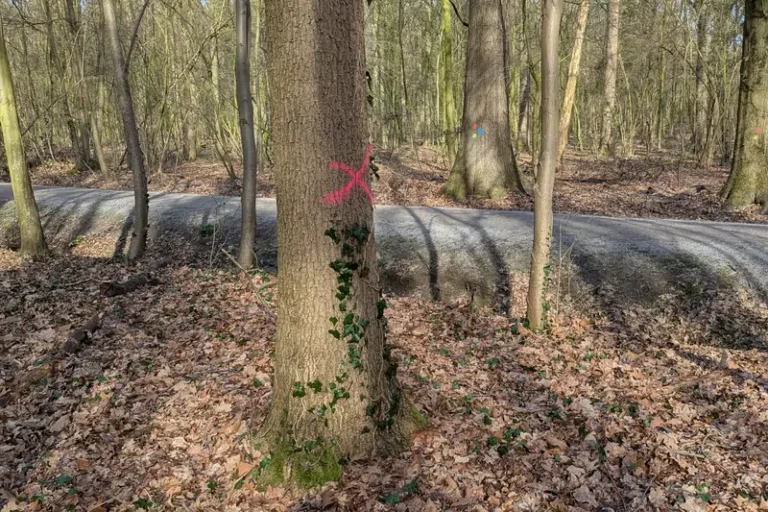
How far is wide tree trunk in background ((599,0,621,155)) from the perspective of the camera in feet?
55.9

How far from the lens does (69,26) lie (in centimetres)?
1758

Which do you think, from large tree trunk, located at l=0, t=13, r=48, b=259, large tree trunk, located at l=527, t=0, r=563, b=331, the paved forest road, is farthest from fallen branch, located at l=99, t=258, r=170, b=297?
large tree trunk, located at l=527, t=0, r=563, b=331

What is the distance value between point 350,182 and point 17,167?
7828 millimetres

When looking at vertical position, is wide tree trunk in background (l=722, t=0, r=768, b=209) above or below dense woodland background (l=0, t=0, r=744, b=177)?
below

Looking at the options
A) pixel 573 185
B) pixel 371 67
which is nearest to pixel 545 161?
pixel 573 185

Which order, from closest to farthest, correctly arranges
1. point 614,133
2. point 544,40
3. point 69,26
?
point 544,40, point 69,26, point 614,133

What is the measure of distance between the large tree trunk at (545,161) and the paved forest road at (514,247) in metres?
0.44

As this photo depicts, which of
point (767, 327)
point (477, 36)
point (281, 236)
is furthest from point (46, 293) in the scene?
point (477, 36)

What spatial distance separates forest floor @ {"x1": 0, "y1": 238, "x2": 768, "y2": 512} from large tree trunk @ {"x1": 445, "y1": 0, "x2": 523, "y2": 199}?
5.42 meters

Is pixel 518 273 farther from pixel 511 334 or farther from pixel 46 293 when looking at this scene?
pixel 46 293

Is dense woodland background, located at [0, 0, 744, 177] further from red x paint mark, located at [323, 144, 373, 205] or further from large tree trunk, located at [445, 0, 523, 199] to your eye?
red x paint mark, located at [323, 144, 373, 205]

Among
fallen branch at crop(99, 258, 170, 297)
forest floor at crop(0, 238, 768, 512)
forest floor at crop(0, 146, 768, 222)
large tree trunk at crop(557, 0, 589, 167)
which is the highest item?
large tree trunk at crop(557, 0, 589, 167)

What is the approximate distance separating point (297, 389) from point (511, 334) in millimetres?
3125

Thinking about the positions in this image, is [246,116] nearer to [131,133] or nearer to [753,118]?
[131,133]
